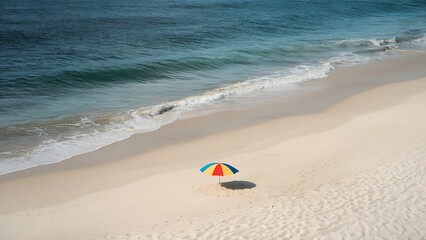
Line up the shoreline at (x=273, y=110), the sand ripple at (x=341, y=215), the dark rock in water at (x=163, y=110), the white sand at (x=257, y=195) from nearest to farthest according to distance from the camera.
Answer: the sand ripple at (x=341, y=215) < the white sand at (x=257, y=195) < the shoreline at (x=273, y=110) < the dark rock in water at (x=163, y=110)

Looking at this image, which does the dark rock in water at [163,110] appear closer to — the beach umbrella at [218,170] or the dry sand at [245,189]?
the dry sand at [245,189]

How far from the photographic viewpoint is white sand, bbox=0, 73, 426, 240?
32.1 feet

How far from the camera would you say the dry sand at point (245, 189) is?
32.2 ft

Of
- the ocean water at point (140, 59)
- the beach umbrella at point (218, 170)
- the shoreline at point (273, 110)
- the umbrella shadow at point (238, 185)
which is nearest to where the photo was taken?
the beach umbrella at point (218, 170)

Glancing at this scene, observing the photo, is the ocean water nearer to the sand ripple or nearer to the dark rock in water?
the dark rock in water

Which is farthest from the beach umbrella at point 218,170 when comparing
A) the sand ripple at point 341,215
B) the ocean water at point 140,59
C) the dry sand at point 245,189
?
the ocean water at point 140,59

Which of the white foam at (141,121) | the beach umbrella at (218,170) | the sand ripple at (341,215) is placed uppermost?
the beach umbrella at (218,170)

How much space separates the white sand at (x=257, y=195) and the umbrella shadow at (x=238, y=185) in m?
0.05

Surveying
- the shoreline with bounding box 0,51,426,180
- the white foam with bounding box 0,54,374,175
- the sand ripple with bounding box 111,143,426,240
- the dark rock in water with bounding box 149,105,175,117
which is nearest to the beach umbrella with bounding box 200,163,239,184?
the sand ripple with bounding box 111,143,426,240

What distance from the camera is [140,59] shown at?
27.2 m

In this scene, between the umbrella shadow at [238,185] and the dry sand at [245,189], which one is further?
the umbrella shadow at [238,185]

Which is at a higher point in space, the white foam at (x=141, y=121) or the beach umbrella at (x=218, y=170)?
the beach umbrella at (x=218, y=170)

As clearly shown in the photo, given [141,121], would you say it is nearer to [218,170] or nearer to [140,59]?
[218,170]

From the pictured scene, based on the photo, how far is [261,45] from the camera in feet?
108
